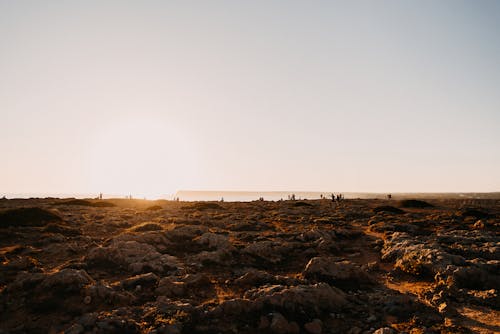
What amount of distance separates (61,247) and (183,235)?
7.44m

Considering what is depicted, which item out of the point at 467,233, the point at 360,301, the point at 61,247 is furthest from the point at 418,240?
the point at 61,247

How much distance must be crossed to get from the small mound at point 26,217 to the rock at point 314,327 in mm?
25150

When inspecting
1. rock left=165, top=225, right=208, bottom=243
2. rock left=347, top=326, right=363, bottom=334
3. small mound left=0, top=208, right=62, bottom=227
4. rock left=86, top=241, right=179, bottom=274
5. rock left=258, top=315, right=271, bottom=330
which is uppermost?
small mound left=0, top=208, right=62, bottom=227

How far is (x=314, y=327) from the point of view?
10.1 metres

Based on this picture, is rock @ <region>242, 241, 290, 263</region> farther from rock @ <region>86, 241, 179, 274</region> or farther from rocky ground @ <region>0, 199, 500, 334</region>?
rock @ <region>86, 241, 179, 274</region>

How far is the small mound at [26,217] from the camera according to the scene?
26.3 m

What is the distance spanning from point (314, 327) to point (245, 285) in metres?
4.45

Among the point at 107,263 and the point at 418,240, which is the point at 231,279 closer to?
the point at 107,263

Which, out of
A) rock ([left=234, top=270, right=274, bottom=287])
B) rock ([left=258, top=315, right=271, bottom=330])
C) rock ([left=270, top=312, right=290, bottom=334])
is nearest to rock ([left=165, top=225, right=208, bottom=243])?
rock ([left=234, top=270, right=274, bottom=287])

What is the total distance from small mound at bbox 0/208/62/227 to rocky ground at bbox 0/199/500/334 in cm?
Answer: 380

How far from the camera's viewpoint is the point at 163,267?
16047 mm

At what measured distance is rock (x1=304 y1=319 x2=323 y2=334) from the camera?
10.0 m

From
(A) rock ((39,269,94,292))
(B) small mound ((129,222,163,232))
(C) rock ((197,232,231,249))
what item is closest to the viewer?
(A) rock ((39,269,94,292))

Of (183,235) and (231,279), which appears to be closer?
(231,279)
